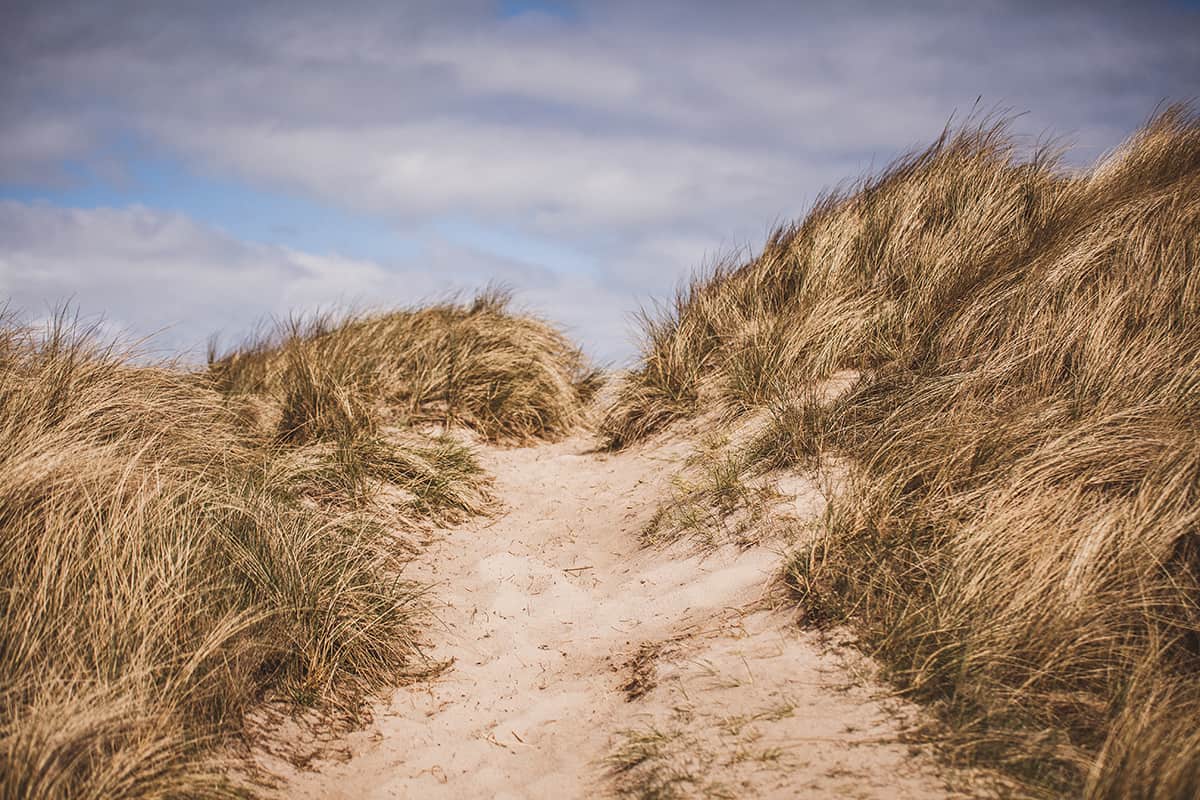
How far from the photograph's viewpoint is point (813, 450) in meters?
3.65

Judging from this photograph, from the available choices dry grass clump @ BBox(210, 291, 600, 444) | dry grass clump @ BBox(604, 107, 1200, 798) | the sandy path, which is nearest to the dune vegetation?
dry grass clump @ BBox(210, 291, 600, 444)

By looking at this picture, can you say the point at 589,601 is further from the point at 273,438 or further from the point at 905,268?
the point at 905,268

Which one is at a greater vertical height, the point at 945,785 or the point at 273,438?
the point at 273,438

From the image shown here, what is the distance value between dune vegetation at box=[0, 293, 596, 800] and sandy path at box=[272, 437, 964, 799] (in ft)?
1.01

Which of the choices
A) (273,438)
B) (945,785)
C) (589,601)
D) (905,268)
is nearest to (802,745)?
(945,785)

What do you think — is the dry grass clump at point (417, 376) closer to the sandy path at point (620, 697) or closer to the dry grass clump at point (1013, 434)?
the dry grass clump at point (1013, 434)

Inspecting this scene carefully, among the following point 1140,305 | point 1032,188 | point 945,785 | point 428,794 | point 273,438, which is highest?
point 1032,188

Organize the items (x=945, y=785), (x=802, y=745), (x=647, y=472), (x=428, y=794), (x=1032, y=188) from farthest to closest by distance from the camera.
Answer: (x=1032, y=188) → (x=647, y=472) → (x=428, y=794) → (x=802, y=745) → (x=945, y=785)

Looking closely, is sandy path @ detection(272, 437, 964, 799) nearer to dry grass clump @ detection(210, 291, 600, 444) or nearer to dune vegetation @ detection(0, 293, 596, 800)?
dune vegetation @ detection(0, 293, 596, 800)

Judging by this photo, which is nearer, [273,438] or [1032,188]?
[273,438]

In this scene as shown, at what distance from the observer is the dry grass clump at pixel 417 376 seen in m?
5.00

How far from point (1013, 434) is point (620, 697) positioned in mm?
1945

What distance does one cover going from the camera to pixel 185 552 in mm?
2689

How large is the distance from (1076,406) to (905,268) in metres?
1.96
